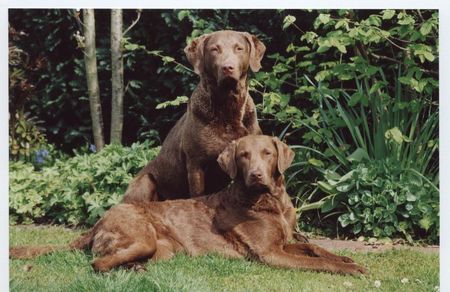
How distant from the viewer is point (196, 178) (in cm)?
539

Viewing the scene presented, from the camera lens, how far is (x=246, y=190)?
5.16 metres

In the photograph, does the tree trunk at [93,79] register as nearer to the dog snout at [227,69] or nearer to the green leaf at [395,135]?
the dog snout at [227,69]

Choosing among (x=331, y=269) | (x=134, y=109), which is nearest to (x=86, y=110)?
(x=134, y=109)

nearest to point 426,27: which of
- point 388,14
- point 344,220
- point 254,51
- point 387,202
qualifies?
point 388,14

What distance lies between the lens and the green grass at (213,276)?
426 cm

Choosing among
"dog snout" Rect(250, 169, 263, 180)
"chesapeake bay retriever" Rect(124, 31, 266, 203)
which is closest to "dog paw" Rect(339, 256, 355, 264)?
"dog snout" Rect(250, 169, 263, 180)

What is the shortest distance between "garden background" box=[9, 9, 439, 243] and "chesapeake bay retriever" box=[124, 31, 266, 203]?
837 mm

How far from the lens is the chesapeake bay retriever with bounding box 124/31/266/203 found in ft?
16.8

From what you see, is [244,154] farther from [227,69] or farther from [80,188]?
[80,188]

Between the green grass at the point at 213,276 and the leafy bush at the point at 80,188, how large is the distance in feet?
5.06

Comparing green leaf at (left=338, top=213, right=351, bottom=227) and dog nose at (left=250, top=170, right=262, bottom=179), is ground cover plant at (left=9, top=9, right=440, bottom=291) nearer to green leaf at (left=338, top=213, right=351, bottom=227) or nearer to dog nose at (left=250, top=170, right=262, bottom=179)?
green leaf at (left=338, top=213, right=351, bottom=227)

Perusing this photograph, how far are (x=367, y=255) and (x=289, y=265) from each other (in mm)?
818
